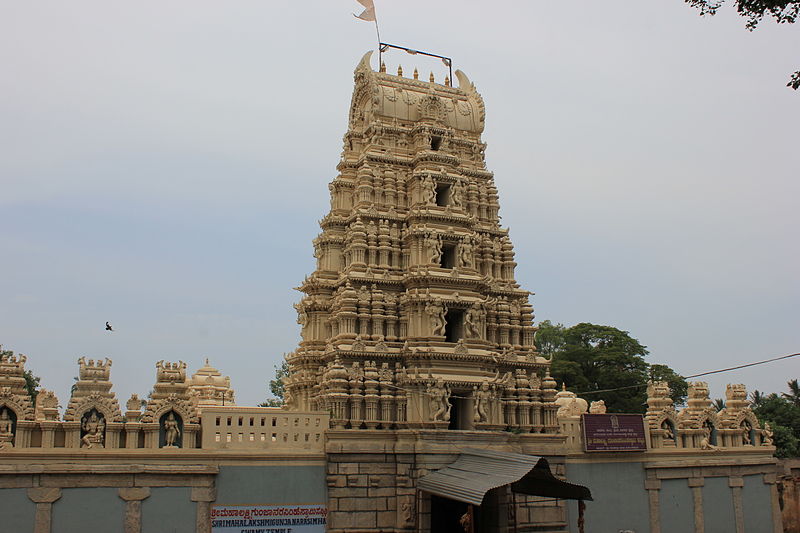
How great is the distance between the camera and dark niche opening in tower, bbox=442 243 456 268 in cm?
2811

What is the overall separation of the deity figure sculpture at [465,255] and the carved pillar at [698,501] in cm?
1133

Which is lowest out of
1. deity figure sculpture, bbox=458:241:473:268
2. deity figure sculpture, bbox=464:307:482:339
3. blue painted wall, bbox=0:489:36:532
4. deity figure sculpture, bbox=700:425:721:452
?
blue painted wall, bbox=0:489:36:532

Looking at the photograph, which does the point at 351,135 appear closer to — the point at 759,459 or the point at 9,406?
the point at 9,406

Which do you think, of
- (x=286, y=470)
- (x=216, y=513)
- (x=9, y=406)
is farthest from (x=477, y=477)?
(x=9, y=406)

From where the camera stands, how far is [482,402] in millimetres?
25641

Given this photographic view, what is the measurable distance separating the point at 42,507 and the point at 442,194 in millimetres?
16258

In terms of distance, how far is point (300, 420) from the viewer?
963 inches

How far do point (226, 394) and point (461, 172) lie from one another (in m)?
15.2

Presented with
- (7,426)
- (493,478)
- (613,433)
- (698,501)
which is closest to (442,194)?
(613,433)

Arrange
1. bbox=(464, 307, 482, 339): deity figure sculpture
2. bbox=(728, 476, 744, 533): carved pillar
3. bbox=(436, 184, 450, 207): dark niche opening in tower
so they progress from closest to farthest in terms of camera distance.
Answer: bbox=(464, 307, 482, 339): deity figure sculpture, bbox=(436, 184, 450, 207): dark niche opening in tower, bbox=(728, 476, 744, 533): carved pillar

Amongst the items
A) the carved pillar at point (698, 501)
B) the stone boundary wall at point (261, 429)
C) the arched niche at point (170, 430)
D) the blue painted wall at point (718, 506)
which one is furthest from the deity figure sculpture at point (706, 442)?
the arched niche at point (170, 430)

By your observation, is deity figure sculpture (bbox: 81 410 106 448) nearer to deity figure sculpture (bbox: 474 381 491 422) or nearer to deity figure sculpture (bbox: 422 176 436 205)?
deity figure sculpture (bbox: 474 381 491 422)

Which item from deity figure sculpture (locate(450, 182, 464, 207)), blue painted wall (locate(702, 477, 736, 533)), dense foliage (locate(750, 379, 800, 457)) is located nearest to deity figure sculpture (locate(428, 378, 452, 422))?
deity figure sculpture (locate(450, 182, 464, 207))

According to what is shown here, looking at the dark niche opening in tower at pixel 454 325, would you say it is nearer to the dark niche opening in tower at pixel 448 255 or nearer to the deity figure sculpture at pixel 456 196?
the dark niche opening in tower at pixel 448 255
